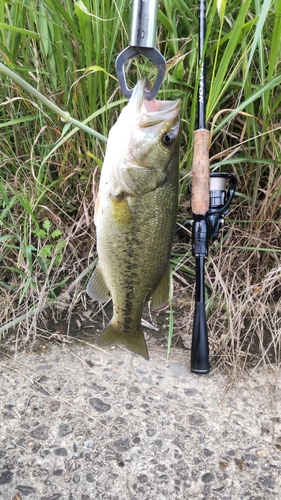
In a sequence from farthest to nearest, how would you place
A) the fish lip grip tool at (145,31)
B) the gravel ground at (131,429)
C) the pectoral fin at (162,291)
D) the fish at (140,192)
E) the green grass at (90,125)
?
the green grass at (90,125), the gravel ground at (131,429), the pectoral fin at (162,291), the fish at (140,192), the fish lip grip tool at (145,31)

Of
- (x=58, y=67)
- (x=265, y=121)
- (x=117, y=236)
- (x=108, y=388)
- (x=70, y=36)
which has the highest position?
(x=70, y=36)

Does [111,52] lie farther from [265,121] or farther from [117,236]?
[117,236]

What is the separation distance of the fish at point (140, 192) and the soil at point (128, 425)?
752 mm

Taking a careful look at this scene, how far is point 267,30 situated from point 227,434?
1.89 m

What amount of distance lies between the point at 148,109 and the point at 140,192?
0.27 meters

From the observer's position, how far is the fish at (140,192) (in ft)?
4.51

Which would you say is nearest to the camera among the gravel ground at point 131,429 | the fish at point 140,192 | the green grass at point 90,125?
the fish at point 140,192

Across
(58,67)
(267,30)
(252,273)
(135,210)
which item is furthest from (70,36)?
(252,273)

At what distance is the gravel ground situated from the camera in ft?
5.53

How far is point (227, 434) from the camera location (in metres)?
1.87

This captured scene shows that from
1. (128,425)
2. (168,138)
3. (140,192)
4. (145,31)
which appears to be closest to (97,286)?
(140,192)

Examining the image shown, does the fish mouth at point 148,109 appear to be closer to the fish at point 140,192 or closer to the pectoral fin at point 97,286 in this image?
the fish at point 140,192

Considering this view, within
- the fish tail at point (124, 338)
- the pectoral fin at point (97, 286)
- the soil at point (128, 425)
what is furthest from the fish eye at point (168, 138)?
the soil at point (128, 425)

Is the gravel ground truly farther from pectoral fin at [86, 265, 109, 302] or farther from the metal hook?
the metal hook
